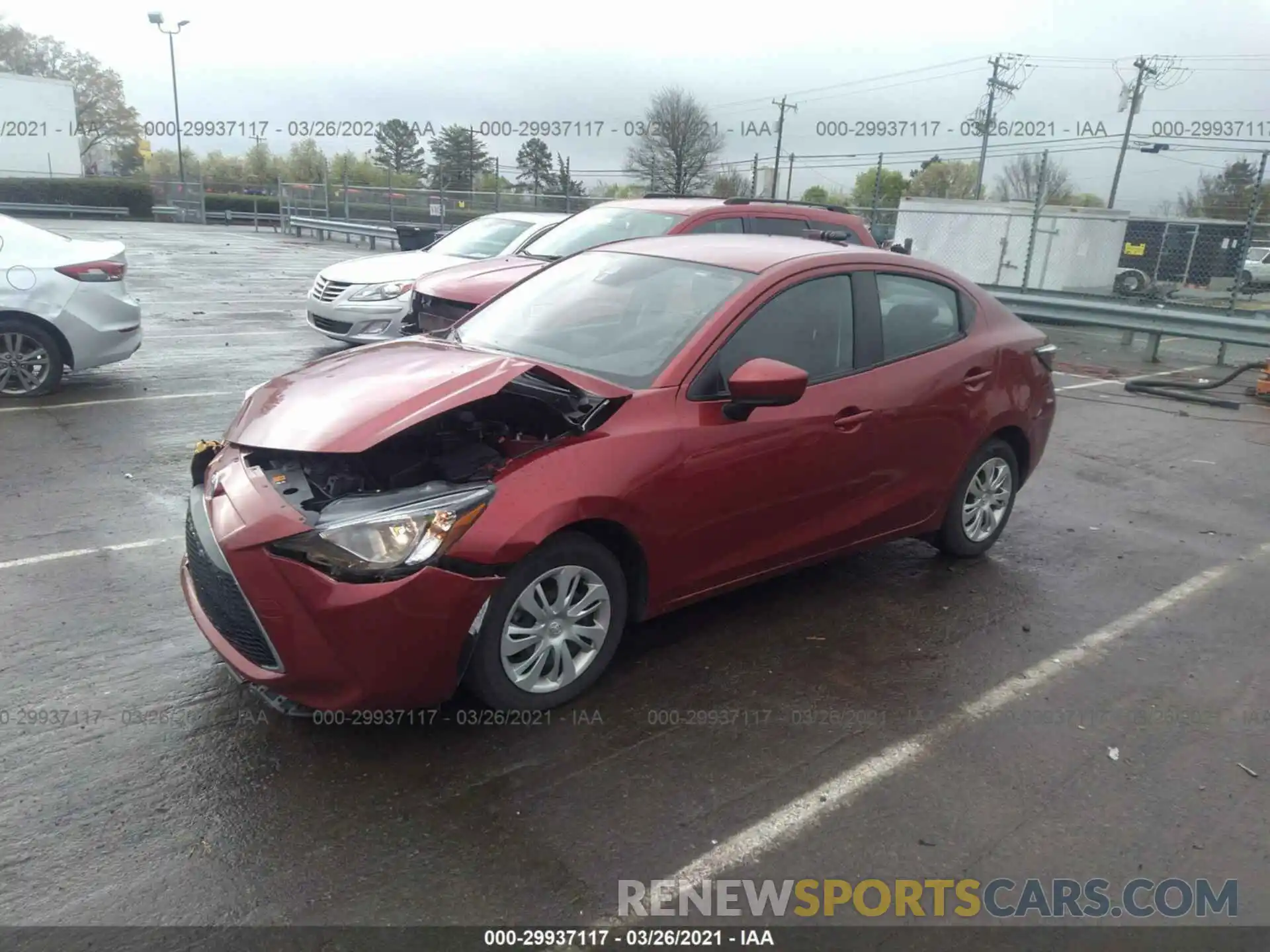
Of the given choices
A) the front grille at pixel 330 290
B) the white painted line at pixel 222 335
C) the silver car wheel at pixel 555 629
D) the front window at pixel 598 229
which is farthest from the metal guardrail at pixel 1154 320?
the silver car wheel at pixel 555 629

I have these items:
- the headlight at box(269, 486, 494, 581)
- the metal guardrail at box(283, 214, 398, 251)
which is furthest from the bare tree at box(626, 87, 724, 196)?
the headlight at box(269, 486, 494, 581)

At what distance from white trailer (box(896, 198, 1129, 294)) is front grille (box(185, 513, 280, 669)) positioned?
17.0 meters

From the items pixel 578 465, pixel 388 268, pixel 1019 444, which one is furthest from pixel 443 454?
pixel 388 268

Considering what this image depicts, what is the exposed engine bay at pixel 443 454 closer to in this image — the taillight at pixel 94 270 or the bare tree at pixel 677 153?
the taillight at pixel 94 270

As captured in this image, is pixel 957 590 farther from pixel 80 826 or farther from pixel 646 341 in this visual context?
pixel 80 826

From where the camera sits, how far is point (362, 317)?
9.48 meters

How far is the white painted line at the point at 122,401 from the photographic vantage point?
294 inches

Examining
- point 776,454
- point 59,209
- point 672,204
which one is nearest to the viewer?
point 776,454

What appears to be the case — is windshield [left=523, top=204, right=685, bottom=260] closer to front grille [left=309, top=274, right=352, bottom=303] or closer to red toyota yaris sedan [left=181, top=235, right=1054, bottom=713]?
front grille [left=309, top=274, right=352, bottom=303]

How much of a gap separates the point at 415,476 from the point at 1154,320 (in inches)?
483

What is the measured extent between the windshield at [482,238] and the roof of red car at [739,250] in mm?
6217

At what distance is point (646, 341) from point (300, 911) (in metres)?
2.52

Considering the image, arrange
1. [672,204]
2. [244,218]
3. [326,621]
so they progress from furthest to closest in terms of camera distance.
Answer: [244,218], [672,204], [326,621]

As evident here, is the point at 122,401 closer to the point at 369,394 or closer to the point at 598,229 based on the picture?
the point at 598,229
